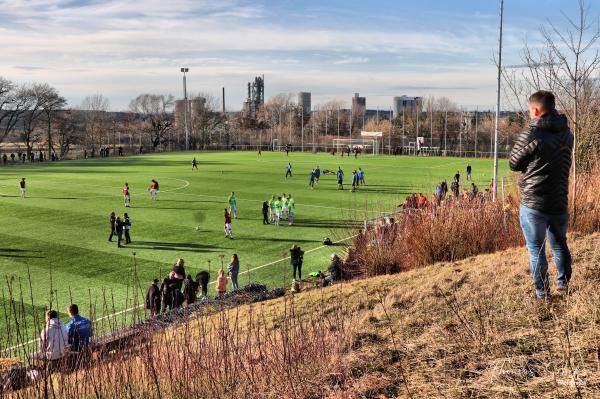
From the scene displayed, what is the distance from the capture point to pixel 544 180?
534cm

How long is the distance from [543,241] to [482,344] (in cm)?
144

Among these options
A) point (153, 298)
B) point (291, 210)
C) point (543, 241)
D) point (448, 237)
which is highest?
point (543, 241)

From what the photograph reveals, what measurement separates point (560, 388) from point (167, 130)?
109211 mm

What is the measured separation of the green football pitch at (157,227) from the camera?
1783 centimetres

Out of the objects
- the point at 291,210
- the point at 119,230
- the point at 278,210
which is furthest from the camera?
the point at 291,210

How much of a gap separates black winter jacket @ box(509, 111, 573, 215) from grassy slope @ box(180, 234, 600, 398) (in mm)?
928

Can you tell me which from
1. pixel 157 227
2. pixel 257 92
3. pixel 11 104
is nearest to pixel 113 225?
pixel 157 227

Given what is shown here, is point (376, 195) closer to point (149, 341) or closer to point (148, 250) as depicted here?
point (148, 250)

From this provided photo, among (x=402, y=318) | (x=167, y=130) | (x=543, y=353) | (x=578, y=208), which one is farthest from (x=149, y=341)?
(x=167, y=130)

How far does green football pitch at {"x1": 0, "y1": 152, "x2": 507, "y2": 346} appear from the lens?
58.5 feet

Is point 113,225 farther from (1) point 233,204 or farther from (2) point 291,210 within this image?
(2) point 291,210

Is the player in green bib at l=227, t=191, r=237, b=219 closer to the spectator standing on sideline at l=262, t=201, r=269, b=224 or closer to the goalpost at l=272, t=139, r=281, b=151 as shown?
the spectator standing on sideline at l=262, t=201, r=269, b=224

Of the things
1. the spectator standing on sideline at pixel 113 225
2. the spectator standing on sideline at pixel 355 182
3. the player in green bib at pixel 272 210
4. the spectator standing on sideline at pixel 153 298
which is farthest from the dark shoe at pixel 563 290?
the spectator standing on sideline at pixel 355 182

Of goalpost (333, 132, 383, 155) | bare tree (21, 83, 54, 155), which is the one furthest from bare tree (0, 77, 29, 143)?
goalpost (333, 132, 383, 155)
